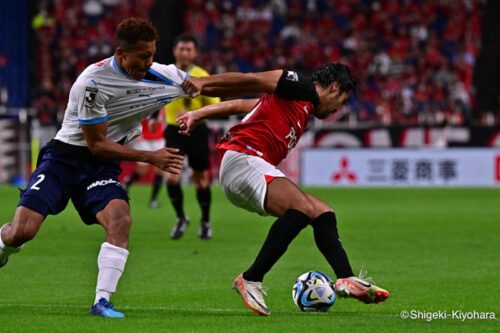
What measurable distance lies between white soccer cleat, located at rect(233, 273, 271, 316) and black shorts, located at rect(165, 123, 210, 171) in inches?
259

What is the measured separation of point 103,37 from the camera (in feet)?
128

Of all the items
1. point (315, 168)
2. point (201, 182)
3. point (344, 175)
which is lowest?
point (344, 175)

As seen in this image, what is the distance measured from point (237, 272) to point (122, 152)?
3.48 m

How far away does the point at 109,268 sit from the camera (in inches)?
314

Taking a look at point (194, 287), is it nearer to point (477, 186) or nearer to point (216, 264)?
point (216, 264)

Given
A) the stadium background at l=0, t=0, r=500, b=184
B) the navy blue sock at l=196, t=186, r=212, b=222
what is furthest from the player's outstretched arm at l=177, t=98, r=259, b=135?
the stadium background at l=0, t=0, r=500, b=184

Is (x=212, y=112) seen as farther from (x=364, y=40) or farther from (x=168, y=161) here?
(x=364, y=40)

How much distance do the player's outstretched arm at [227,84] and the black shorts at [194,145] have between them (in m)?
6.43

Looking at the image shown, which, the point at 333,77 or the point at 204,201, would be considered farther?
the point at 204,201

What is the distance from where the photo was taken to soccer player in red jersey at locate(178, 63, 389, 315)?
823 centimetres

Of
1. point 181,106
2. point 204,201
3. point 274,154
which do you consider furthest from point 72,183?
point 181,106

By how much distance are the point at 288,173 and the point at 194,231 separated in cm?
1141

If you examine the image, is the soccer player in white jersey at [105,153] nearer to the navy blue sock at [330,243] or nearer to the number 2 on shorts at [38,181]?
the number 2 on shorts at [38,181]

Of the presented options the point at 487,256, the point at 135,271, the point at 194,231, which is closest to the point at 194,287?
the point at 135,271
